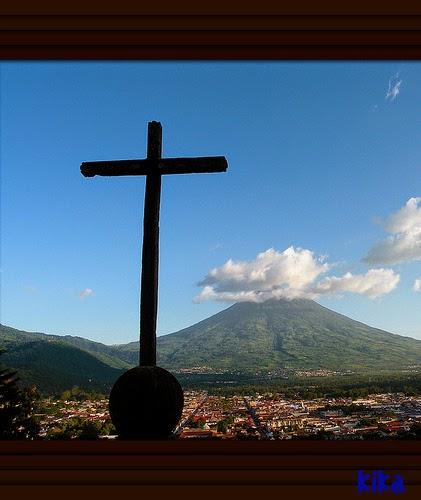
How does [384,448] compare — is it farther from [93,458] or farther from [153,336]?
[153,336]

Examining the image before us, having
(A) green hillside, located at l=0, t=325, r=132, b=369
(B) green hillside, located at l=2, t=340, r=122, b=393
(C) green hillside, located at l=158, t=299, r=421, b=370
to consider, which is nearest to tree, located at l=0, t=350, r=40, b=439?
(B) green hillside, located at l=2, t=340, r=122, b=393

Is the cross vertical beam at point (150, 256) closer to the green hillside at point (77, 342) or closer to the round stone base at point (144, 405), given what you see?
the round stone base at point (144, 405)

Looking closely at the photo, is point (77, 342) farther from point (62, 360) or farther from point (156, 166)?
point (156, 166)
